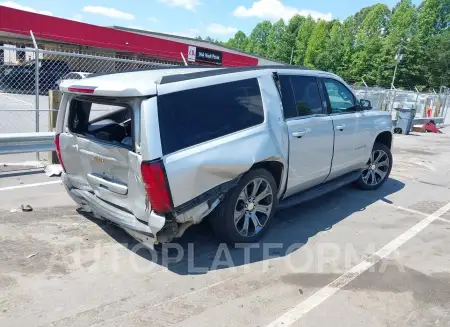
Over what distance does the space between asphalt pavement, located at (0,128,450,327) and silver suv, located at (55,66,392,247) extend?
0.38 m

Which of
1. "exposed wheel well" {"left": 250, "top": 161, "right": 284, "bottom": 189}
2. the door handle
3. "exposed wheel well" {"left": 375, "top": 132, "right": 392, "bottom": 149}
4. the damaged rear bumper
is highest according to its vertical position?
the door handle

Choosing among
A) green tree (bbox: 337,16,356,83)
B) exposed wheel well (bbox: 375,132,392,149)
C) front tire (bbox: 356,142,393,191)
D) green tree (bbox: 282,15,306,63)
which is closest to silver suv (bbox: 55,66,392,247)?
front tire (bbox: 356,142,393,191)

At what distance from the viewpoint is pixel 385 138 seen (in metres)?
6.70

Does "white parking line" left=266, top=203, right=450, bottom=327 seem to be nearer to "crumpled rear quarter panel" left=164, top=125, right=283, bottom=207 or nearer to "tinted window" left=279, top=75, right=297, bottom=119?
"crumpled rear quarter panel" left=164, top=125, right=283, bottom=207

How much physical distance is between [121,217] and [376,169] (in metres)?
4.56

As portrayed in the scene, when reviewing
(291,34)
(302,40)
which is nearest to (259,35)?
(291,34)

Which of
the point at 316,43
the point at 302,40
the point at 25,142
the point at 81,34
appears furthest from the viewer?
the point at 302,40

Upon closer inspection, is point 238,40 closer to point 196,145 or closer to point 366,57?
point 366,57

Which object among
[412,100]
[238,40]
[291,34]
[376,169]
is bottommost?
[376,169]

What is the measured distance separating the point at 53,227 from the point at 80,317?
5.98 ft

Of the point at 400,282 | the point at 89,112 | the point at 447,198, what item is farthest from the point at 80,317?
the point at 447,198

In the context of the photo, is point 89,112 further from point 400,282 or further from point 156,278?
point 400,282

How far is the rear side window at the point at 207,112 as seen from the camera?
331 cm

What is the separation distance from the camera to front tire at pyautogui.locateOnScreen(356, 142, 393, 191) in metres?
6.43
